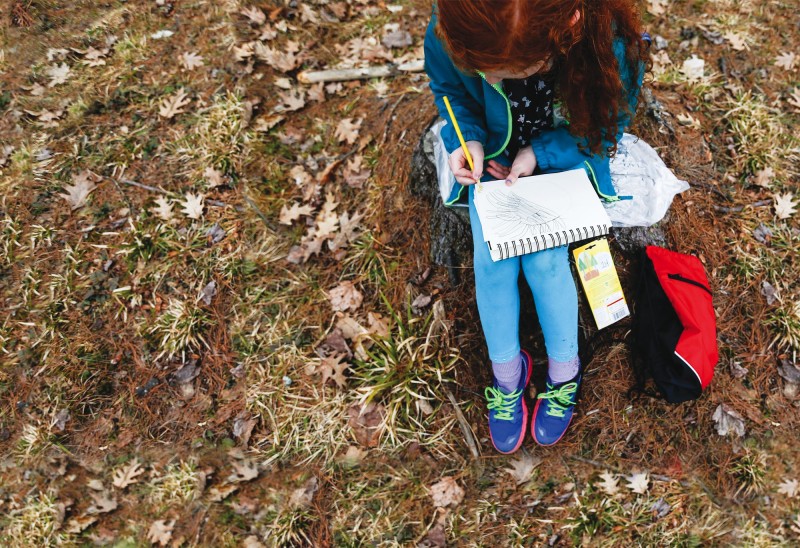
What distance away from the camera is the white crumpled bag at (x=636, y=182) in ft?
8.70

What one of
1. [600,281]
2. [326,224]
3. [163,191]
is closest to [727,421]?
[600,281]

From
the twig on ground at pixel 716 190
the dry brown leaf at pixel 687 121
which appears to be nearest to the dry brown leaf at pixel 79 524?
the twig on ground at pixel 716 190

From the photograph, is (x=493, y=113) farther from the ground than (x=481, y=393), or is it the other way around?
(x=493, y=113)

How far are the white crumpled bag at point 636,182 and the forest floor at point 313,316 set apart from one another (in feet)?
0.86

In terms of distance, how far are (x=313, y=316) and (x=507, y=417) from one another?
4.37 feet

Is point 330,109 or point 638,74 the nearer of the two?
point 638,74

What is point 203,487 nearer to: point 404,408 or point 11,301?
point 404,408

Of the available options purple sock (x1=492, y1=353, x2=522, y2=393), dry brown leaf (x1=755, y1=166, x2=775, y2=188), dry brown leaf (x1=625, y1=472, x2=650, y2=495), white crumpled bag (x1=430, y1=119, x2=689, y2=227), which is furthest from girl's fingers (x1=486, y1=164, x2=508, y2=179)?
dry brown leaf (x1=755, y1=166, x2=775, y2=188)

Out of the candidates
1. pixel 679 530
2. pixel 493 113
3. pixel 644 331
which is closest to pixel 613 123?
pixel 493 113

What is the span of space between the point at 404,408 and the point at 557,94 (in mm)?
1850

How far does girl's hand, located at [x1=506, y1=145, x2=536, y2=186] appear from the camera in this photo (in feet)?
7.73

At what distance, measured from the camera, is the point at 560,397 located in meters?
2.57

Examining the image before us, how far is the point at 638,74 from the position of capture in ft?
6.81

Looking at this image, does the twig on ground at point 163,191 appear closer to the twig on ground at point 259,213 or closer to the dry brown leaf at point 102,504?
the twig on ground at point 259,213
